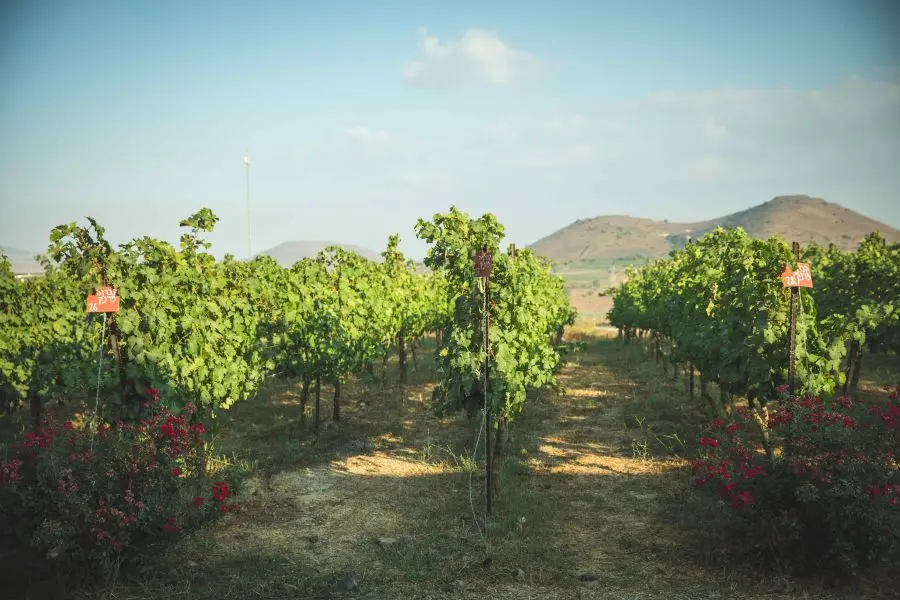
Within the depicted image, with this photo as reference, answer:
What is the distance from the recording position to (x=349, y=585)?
20.0 feet

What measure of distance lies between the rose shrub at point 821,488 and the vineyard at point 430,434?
0.03m

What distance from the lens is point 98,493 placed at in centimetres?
579

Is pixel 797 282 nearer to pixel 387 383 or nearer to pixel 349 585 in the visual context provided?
pixel 349 585

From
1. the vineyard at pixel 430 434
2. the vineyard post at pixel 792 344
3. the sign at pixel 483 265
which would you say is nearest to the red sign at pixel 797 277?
the vineyard post at pixel 792 344

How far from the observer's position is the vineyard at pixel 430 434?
583cm

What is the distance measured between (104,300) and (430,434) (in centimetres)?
734

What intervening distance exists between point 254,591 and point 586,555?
151 inches

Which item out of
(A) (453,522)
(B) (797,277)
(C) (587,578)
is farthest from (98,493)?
(B) (797,277)

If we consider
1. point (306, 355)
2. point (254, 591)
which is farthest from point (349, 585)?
point (306, 355)

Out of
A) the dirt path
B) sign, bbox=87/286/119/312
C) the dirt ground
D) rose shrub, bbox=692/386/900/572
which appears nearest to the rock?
the dirt path

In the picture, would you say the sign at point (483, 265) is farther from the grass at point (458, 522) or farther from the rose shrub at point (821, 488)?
the rose shrub at point (821, 488)

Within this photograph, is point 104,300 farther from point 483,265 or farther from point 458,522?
point 458,522

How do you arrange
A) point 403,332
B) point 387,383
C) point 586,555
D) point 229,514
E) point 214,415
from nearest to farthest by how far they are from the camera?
point 586,555, point 229,514, point 214,415, point 403,332, point 387,383

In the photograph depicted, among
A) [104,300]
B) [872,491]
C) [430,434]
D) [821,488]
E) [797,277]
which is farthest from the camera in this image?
[430,434]
